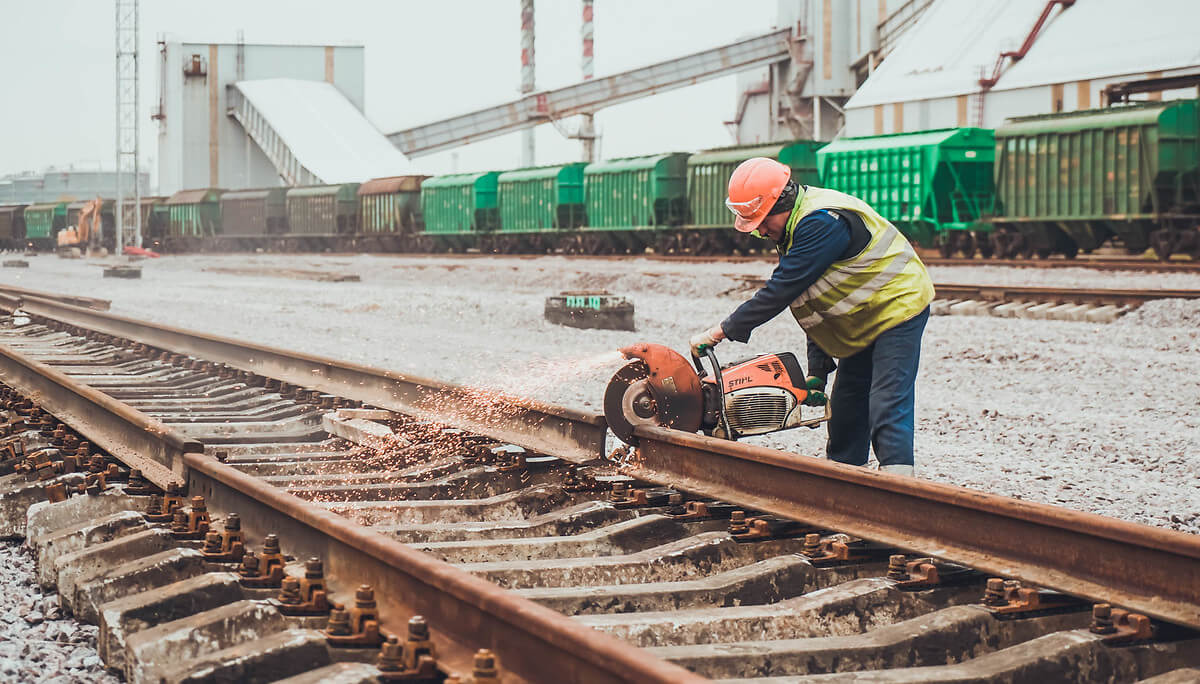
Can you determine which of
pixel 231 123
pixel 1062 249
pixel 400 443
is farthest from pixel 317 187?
pixel 400 443

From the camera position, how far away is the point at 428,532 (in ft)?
14.4

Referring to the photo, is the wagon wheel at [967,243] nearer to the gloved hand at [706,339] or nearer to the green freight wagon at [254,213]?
the gloved hand at [706,339]

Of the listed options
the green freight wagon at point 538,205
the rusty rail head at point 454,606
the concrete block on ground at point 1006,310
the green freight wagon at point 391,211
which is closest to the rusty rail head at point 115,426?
the rusty rail head at point 454,606

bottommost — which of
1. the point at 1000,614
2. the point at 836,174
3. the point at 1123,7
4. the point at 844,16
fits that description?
the point at 1000,614

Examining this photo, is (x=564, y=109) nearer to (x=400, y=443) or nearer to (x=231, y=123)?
(x=231, y=123)

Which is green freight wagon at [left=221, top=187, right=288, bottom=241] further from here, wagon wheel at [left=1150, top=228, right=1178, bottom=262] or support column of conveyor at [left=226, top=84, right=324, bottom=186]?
wagon wheel at [left=1150, top=228, right=1178, bottom=262]

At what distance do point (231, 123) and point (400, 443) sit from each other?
68.2 meters

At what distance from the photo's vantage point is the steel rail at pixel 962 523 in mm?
3436

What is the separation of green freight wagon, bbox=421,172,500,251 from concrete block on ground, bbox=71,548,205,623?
1544 inches

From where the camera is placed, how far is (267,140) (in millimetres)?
67875

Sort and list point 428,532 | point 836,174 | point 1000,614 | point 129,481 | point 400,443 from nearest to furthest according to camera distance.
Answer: point 1000,614
point 428,532
point 129,481
point 400,443
point 836,174

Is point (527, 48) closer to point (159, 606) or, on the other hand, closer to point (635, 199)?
point (635, 199)

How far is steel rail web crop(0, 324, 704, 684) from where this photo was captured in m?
2.60

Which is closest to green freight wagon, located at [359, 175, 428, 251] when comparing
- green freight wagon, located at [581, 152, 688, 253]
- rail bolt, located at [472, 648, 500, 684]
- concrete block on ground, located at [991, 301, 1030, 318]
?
green freight wagon, located at [581, 152, 688, 253]
